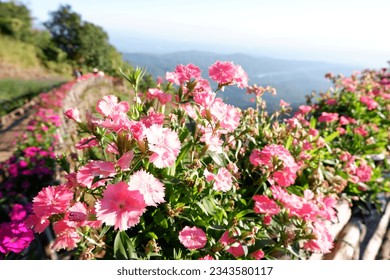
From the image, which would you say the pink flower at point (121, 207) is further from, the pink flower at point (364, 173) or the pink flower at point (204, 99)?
the pink flower at point (364, 173)

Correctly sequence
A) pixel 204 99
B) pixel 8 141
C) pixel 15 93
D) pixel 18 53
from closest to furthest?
pixel 204 99 < pixel 8 141 < pixel 15 93 < pixel 18 53

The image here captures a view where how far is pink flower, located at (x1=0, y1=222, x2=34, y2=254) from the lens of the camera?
1251 mm

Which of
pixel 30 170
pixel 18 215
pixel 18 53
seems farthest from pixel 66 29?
pixel 18 215

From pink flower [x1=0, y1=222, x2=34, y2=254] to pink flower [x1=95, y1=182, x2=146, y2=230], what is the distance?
2.04 feet

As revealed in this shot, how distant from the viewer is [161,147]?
956 mm

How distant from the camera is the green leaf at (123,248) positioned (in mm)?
1105

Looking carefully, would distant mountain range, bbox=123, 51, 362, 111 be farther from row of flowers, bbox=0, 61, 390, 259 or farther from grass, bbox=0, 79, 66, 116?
grass, bbox=0, 79, 66, 116

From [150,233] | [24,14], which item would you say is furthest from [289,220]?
[24,14]

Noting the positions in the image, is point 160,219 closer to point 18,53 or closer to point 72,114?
point 72,114

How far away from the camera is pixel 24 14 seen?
2314cm

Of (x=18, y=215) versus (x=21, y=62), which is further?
(x=21, y=62)

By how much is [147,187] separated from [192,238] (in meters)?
0.49

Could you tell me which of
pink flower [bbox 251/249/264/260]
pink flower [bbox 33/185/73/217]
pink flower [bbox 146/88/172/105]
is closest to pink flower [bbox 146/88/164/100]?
pink flower [bbox 146/88/172/105]
